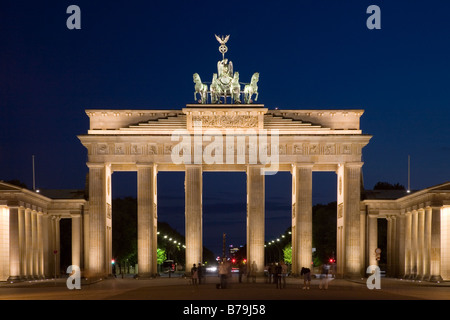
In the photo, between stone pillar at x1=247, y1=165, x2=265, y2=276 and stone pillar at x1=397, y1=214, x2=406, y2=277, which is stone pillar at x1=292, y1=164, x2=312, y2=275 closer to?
stone pillar at x1=247, y1=165, x2=265, y2=276

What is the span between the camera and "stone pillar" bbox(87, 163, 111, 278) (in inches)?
3187

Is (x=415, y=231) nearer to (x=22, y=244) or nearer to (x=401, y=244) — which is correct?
(x=401, y=244)

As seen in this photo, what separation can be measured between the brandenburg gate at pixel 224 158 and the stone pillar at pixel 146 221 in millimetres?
101

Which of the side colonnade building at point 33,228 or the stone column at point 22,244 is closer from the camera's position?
the side colonnade building at point 33,228

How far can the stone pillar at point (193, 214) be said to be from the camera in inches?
3204

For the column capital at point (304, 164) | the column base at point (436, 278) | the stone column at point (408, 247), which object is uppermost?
the column capital at point (304, 164)

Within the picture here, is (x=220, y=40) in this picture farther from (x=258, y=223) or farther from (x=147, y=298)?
(x=147, y=298)

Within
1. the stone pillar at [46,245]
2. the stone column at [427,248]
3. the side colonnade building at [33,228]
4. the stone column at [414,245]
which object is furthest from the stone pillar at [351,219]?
the stone pillar at [46,245]

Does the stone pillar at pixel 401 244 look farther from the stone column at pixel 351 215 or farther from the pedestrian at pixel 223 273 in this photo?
the pedestrian at pixel 223 273

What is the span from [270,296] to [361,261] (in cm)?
3815

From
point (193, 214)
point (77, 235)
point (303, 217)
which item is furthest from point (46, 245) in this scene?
point (303, 217)

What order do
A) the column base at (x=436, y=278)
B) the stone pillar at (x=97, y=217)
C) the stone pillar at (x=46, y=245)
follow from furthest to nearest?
the stone pillar at (x=46, y=245) → the stone pillar at (x=97, y=217) → the column base at (x=436, y=278)

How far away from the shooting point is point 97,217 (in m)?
81.7

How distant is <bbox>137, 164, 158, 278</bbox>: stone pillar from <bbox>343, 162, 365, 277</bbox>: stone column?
19.6 meters
